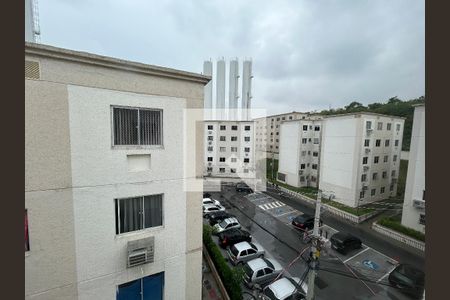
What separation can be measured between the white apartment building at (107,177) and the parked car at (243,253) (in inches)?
203

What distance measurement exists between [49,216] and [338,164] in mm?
22525

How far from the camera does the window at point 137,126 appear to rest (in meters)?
4.45

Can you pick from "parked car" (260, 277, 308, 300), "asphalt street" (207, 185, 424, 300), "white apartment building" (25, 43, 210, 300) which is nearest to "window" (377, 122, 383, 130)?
"asphalt street" (207, 185, 424, 300)

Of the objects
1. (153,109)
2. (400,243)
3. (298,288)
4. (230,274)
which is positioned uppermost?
(153,109)

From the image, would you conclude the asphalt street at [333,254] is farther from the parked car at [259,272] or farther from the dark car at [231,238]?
the dark car at [231,238]

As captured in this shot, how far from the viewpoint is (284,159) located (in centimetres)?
2867

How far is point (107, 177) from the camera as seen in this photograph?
4.43m

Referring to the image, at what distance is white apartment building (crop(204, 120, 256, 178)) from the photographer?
3162 cm

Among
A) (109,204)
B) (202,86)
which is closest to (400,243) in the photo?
(202,86)

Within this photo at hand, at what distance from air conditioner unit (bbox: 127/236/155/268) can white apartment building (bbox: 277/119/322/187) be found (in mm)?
24354

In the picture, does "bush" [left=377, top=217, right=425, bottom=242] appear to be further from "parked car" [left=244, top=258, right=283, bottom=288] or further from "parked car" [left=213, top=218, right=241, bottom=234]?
"parked car" [left=213, top=218, right=241, bottom=234]

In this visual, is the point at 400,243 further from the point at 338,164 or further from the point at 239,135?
the point at 239,135

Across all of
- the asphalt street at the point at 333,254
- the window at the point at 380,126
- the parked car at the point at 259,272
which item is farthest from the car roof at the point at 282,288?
the window at the point at 380,126

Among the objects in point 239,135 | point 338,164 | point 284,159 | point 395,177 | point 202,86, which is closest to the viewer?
point 202,86
